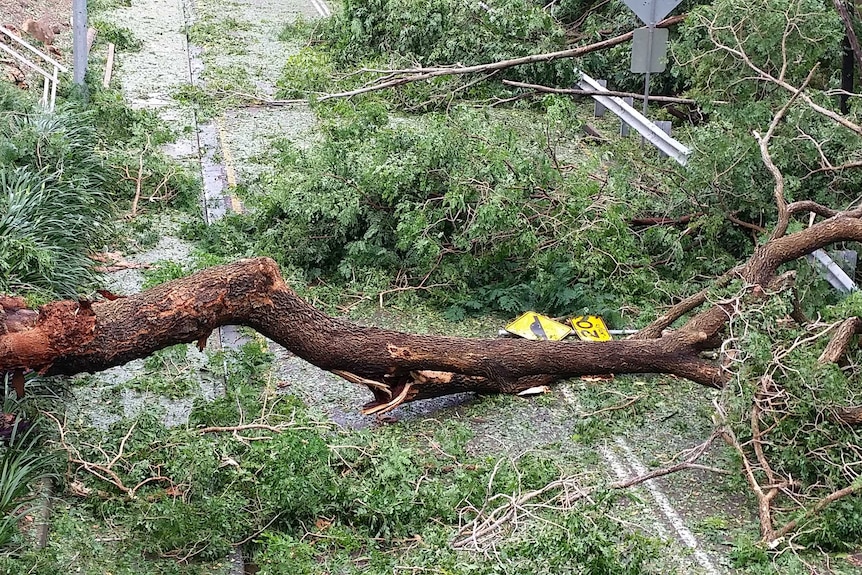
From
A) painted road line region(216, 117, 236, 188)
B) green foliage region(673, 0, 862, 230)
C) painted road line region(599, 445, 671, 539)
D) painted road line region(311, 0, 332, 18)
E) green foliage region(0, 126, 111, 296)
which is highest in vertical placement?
green foliage region(673, 0, 862, 230)

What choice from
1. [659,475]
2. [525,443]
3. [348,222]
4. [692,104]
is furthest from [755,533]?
[692,104]

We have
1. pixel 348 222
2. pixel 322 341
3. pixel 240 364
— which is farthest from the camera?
pixel 348 222

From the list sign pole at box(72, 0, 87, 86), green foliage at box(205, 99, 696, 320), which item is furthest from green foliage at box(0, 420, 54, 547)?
sign pole at box(72, 0, 87, 86)

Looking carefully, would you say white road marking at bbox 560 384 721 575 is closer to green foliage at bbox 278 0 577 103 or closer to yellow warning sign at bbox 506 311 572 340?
yellow warning sign at bbox 506 311 572 340

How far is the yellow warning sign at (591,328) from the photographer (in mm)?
7820

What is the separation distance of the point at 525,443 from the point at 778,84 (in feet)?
13.9

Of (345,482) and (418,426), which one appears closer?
(345,482)

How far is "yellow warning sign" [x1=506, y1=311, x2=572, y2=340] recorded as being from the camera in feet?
25.7

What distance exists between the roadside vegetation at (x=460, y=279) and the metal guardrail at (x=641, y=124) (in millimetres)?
211

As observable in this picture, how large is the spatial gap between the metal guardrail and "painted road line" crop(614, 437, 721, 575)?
12.1 ft

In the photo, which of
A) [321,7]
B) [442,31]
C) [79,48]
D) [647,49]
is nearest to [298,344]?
[647,49]

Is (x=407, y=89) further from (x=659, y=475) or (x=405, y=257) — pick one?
(x=659, y=475)

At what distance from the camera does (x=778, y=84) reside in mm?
9062

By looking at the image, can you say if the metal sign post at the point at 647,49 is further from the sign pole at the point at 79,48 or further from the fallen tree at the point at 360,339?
the sign pole at the point at 79,48
